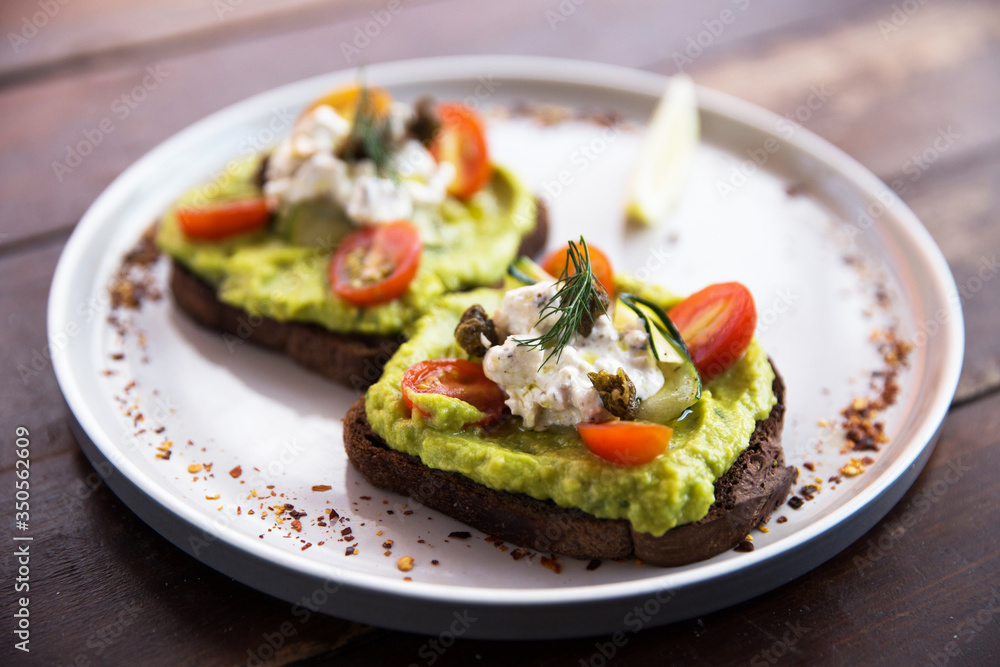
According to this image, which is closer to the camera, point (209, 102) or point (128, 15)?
point (209, 102)

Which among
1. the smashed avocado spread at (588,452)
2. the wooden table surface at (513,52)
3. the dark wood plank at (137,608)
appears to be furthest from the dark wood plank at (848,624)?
the smashed avocado spread at (588,452)

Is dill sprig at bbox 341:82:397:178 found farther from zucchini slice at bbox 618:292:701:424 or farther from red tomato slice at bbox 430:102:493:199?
zucchini slice at bbox 618:292:701:424

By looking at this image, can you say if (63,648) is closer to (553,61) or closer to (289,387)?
(289,387)

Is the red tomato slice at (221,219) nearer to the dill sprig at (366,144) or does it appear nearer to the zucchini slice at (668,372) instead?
the dill sprig at (366,144)

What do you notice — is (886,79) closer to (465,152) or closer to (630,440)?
(465,152)

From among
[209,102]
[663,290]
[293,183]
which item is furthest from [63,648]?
[209,102]

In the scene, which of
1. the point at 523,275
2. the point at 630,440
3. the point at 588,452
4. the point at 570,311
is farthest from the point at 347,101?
the point at 630,440
